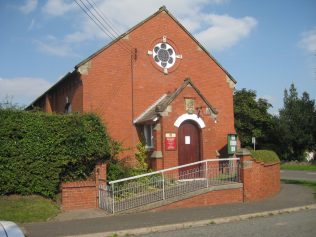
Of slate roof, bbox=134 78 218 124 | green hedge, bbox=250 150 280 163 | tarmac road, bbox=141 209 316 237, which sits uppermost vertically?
slate roof, bbox=134 78 218 124

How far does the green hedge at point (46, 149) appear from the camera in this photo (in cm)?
1292

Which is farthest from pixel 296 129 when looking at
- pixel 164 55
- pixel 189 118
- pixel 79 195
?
pixel 79 195

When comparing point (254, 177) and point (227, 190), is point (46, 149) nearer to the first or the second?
point (227, 190)

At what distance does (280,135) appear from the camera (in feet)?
163

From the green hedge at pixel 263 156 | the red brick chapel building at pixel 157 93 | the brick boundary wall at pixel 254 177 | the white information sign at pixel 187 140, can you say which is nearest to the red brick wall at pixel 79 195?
the red brick chapel building at pixel 157 93

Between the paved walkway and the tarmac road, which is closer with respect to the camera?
the tarmac road

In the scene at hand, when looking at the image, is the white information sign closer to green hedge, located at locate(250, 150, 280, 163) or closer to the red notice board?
the red notice board

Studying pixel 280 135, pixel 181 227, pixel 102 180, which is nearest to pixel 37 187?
pixel 102 180

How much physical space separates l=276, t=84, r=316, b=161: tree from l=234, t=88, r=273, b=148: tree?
220 centimetres

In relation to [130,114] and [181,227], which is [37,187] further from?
[130,114]

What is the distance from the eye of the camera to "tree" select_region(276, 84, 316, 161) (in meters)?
49.1

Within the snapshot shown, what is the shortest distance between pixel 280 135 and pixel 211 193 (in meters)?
37.5

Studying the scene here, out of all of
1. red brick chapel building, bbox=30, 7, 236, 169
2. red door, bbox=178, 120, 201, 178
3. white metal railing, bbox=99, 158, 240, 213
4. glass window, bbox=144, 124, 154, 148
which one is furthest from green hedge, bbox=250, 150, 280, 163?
glass window, bbox=144, 124, 154, 148

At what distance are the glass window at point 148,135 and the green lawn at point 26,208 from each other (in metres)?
6.57
